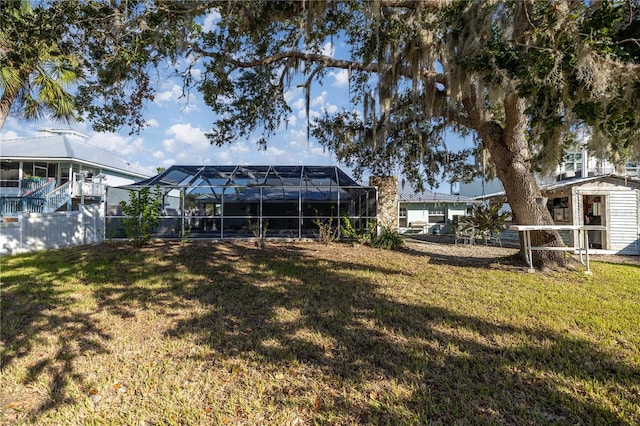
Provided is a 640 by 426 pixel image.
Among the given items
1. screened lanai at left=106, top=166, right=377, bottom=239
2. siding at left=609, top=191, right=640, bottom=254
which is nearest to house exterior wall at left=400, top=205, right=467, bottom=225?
screened lanai at left=106, top=166, right=377, bottom=239

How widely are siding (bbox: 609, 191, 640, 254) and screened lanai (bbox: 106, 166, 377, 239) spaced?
8.30 metres

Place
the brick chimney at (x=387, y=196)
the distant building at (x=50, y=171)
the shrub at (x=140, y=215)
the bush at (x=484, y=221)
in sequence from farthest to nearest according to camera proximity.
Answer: the distant building at (x=50, y=171) → the brick chimney at (x=387, y=196) → the bush at (x=484, y=221) → the shrub at (x=140, y=215)

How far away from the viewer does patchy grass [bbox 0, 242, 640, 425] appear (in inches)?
88.9

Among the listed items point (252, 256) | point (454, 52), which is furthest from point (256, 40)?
point (252, 256)

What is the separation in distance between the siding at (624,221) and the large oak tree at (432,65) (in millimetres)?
5571

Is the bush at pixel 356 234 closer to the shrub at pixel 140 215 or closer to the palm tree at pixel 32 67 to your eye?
the shrub at pixel 140 215

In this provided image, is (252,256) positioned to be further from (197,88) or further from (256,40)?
(256,40)

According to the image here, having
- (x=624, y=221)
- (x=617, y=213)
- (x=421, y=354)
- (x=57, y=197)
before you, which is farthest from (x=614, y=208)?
(x=57, y=197)

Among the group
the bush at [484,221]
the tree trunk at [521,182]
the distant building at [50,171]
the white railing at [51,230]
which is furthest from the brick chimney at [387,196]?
the distant building at [50,171]

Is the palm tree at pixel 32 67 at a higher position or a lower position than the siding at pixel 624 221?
higher

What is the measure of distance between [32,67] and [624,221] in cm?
1623

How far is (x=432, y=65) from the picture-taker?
6.07m

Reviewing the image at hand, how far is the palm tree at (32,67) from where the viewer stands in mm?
4105

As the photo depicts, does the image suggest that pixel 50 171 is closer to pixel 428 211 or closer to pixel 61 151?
pixel 61 151
